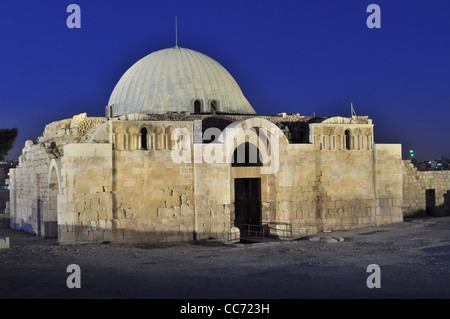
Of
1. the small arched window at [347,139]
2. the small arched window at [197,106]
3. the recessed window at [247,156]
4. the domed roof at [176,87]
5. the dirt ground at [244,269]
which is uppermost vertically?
the domed roof at [176,87]

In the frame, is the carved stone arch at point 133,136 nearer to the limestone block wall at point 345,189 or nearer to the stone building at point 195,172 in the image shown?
the stone building at point 195,172

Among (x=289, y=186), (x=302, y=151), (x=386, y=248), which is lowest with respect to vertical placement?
(x=386, y=248)

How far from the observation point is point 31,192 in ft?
76.6

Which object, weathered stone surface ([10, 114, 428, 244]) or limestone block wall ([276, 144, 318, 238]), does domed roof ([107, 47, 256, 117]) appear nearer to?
weathered stone surface ([10, 114, 428, 244])

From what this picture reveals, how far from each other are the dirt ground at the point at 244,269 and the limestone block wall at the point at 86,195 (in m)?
0.75

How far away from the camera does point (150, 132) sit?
18.2 m

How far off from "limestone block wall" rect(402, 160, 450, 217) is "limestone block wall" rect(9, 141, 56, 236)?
53.1 feet

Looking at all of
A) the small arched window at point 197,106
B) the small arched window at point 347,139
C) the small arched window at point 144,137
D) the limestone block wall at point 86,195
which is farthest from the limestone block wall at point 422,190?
the limestone block wall at point 86,195

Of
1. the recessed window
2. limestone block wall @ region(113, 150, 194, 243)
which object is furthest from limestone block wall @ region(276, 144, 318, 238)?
limestone block wall @ region(113, 150, 194, 243)

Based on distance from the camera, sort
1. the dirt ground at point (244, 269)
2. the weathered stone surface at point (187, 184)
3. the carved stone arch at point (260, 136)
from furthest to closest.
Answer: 1. the carved stone arch at point (260, 136)
2. the weathered stone surface at point (187, 184)
3. the dirt ground at point (244, 269)

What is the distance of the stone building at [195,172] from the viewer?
17375mm
